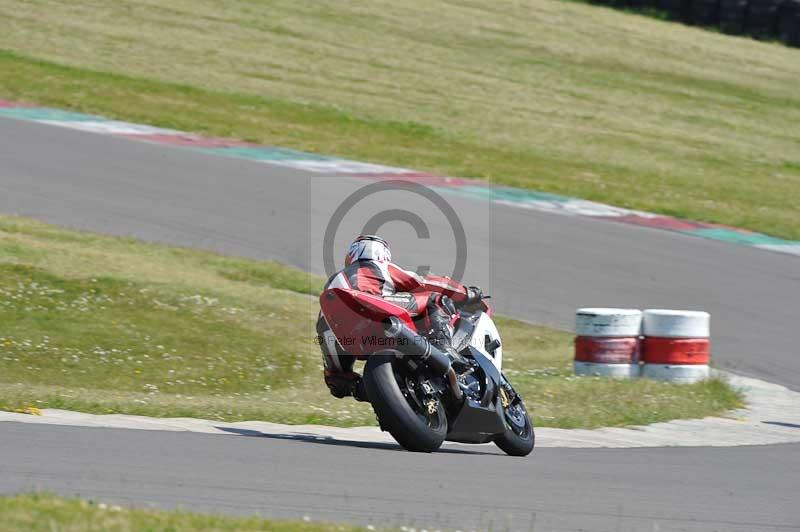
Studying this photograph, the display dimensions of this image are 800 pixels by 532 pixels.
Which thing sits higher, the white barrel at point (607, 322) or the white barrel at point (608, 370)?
the white barrel at point (607, 322)

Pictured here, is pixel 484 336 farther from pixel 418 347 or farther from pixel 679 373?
pixel 679 373

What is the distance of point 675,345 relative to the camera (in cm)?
1264

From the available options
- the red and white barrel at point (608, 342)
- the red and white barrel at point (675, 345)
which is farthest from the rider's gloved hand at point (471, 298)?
the red and white barrel at point (675, 345)

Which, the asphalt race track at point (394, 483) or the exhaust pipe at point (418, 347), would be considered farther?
the exhaust pipe at point (418, 347)

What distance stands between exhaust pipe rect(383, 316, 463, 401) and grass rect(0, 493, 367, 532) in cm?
239

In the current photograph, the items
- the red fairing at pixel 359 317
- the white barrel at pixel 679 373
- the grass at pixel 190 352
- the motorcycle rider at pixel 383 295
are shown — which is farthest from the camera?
the white barrel at pixel 679 373

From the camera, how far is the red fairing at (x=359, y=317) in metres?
8.02

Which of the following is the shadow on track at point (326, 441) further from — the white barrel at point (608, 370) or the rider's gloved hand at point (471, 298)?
the white barrel at point (608, 370)

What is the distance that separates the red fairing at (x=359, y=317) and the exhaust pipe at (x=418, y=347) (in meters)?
0.06

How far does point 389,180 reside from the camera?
2036cm

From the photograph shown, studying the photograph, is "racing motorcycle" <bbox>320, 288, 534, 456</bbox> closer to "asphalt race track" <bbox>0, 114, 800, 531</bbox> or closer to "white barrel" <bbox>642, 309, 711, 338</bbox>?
"asphalt race track" <bbox>0, 114, 800, 531</bbox>

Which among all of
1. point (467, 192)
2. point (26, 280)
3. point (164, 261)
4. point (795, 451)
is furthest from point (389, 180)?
point (795, 451)

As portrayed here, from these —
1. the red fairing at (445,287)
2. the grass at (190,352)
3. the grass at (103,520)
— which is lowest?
the grass at (190,352)

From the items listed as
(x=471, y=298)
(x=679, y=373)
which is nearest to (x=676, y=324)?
(x=679, y=373)
